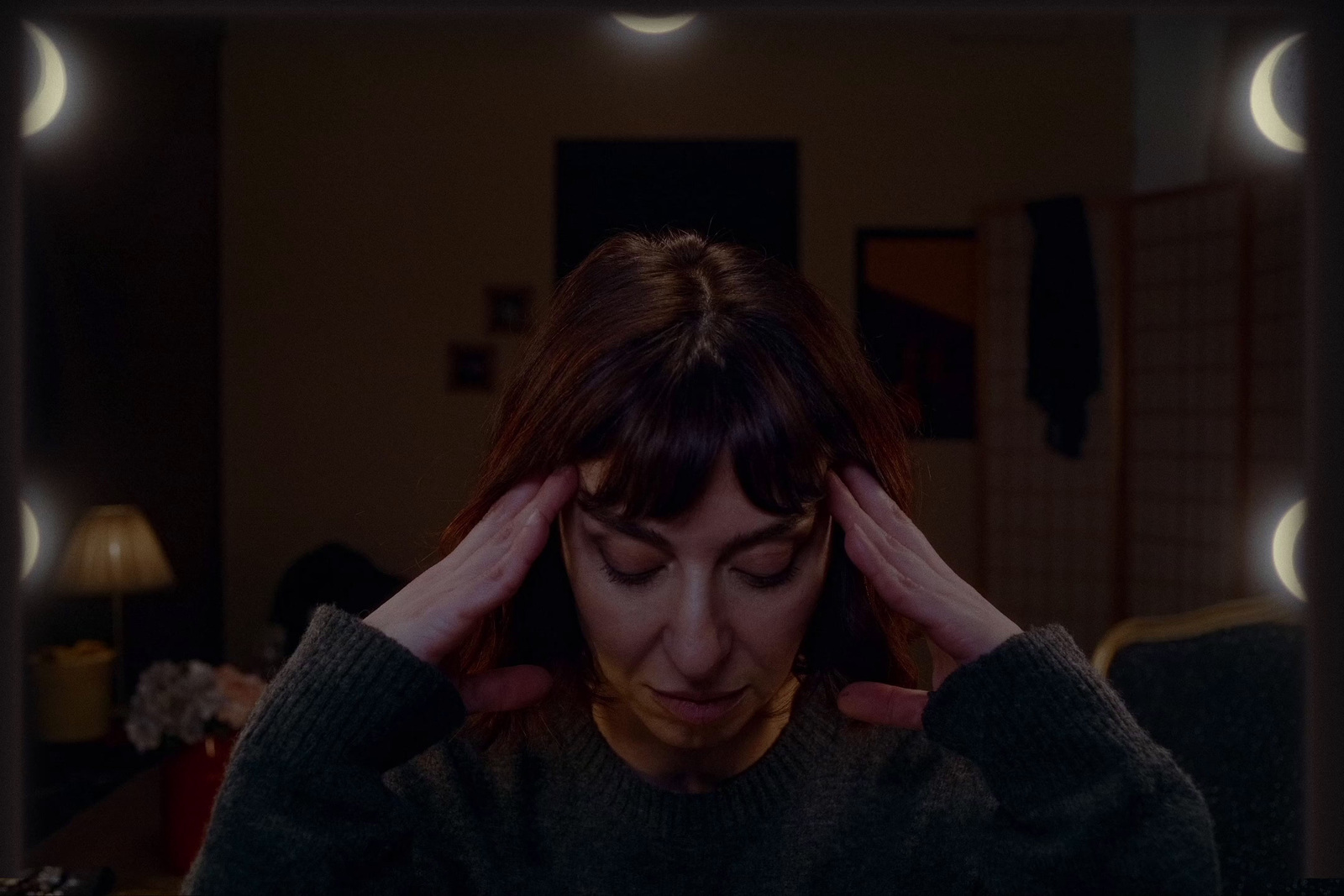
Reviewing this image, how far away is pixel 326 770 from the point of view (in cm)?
80

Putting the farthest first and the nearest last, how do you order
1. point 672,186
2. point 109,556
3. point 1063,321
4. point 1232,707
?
point 672,186, point 1063,321, point 109,556, point 1232,707

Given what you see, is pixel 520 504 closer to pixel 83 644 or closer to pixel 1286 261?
pixel 83 644

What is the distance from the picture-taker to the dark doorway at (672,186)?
12.3 feet

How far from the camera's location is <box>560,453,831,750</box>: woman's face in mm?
810

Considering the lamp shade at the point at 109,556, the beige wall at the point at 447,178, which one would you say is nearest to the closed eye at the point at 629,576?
the lamp shade at the point at 109,556

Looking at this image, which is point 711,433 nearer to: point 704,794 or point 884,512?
point 884,512

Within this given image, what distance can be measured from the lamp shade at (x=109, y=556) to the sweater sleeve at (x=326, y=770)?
2001 millimetres

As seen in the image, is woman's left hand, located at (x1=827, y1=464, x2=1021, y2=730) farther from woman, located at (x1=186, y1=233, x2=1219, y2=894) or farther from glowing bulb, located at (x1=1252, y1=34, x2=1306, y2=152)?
glowing bulb, located at (x1=1252, y1=34, x2=1306, y2=152)

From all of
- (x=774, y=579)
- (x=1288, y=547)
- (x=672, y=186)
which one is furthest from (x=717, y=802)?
(x=672, y=186)

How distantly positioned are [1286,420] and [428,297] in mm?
2866

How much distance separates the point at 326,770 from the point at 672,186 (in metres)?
3.22

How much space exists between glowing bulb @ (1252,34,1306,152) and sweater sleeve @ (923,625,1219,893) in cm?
46

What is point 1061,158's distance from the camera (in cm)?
401

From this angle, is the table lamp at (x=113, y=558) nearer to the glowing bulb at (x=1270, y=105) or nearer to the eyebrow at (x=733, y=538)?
the eyebrow at (x=733, y=538)
